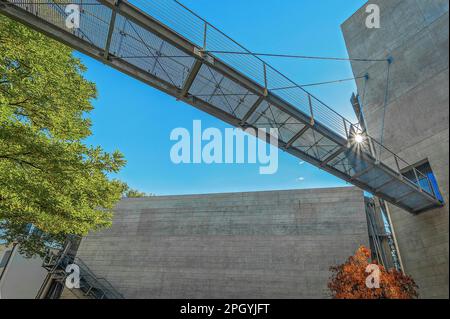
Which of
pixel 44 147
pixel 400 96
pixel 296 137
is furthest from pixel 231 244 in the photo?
pixel 44 147

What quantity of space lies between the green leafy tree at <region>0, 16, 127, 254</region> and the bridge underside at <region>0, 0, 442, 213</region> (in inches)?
78.7

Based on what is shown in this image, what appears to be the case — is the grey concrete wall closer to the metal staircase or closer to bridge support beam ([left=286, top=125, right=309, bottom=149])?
the metal staircase

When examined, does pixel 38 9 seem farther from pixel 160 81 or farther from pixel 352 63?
pixel 352 63

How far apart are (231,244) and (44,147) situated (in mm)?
11976

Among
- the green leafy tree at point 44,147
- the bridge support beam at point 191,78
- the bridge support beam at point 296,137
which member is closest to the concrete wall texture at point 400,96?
the bridge support beam at point 296,137

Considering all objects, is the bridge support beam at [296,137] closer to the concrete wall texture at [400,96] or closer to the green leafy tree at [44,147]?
the concrete wall texture at [400,96]

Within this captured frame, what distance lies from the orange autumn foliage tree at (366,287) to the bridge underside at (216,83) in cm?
269

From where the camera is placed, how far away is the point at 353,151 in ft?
27.0

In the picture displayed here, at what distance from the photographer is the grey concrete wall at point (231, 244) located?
14223 mm

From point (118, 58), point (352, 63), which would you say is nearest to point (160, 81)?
point (118, 58)

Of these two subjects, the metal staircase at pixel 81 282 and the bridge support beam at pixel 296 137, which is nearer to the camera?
the bridge support beam at pixel 296 137

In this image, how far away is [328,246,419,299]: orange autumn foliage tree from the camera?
819 cm

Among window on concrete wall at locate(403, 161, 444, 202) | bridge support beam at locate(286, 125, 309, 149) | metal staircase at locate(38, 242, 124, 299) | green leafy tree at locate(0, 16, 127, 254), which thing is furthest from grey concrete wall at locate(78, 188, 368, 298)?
green leafy tree at locate(0, 16, 127, 254)
